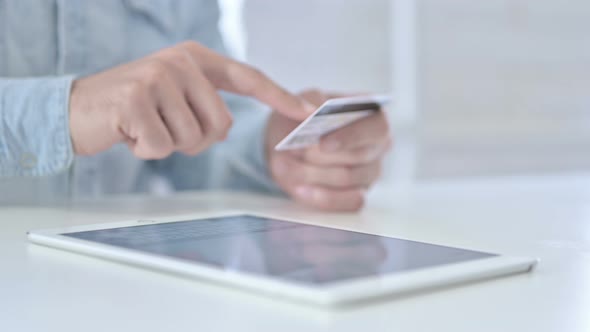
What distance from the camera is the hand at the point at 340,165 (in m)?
0.88

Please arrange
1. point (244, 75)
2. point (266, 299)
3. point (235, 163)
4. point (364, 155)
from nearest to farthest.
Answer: point (266, 299), point (244, 75), point (364, 155), point (235, 163)

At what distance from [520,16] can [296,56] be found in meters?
0.82

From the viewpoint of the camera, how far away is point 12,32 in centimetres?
98

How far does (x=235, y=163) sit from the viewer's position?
1.18m

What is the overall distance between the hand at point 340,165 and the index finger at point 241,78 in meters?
0.08

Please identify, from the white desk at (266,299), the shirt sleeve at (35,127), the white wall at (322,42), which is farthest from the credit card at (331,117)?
the white wall at (322,42)

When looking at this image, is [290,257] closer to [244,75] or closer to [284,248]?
[284,248]

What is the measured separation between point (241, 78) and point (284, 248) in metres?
0.38

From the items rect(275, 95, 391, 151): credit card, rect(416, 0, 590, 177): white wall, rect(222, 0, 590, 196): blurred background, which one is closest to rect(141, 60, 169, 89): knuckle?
rect(275, 95, 391, 151): credit card

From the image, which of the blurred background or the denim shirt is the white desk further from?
the blurred background

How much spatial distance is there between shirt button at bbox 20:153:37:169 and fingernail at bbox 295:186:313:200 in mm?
322

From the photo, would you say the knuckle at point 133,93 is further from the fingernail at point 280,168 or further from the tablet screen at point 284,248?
the fingernail at point 280,168

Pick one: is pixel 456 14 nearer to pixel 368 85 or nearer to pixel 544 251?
pixel 368 85

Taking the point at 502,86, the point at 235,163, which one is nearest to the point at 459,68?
the point at 502,86
